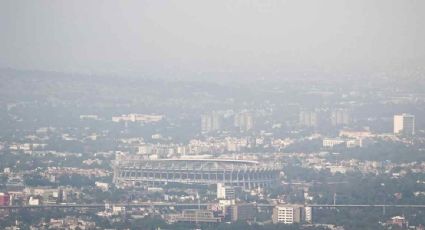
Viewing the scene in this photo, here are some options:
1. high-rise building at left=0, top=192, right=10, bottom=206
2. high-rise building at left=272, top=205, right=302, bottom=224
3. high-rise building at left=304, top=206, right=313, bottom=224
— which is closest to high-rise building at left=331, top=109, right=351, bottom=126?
high-rise building at left=0, top=192, right=10, bottom=206

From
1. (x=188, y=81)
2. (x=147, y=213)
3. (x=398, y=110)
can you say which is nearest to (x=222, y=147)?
(x=398, y=110)

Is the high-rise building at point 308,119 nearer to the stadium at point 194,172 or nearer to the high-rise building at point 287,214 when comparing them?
the stadium at point 194,172

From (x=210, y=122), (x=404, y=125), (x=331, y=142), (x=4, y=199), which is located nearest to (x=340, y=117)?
(x=210, y=122)

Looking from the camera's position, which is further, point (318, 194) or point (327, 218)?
point (318, 194)

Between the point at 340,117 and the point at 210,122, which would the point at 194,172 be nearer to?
the point at 210,122

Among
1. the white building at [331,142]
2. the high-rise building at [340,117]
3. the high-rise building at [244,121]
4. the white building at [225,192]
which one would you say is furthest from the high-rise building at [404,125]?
the white building at [225,192]

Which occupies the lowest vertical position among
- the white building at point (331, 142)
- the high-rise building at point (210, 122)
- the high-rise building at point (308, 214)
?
the high-rise building at point (308, 214)

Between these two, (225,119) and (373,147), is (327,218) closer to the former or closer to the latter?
(373,147)
